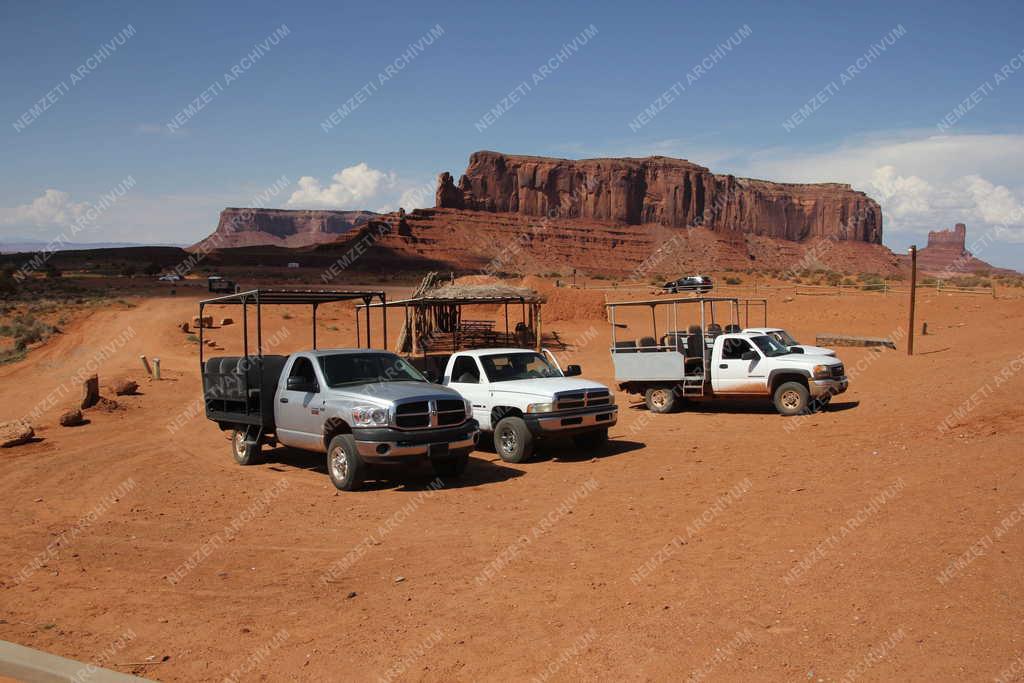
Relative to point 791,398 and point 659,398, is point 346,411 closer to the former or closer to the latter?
point 659,398

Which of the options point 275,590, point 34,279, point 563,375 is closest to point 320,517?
point 275,590

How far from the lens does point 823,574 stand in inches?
243

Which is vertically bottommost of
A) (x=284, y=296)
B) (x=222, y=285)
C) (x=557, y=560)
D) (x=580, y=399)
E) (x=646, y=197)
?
(x=557, y=560)

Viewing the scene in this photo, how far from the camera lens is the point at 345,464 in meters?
10.1

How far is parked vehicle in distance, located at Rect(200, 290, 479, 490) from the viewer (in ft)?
32.4

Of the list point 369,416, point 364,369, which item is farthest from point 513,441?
point 369,416

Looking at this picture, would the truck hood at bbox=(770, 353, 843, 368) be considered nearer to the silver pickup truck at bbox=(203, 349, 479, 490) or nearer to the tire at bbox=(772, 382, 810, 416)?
the tire at bbox=(772, 382, 810, 416)

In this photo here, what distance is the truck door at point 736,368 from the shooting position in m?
16.2

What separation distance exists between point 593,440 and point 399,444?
13.0 feet

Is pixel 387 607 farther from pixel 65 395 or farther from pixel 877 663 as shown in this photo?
pixel 65 395

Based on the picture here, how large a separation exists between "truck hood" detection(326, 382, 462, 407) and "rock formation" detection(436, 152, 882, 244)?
124926 millimetres

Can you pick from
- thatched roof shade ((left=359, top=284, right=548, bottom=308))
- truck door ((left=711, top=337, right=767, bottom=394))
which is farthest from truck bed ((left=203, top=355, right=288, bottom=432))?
thatched roof shade ((left=359, top=284, right=548, bottom=308))

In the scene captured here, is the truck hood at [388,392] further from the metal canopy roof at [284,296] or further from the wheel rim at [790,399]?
the wheel rim at [790,399]

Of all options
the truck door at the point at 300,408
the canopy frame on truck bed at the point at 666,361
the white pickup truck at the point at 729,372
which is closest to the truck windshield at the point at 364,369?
the truck door at the point at 300,408
